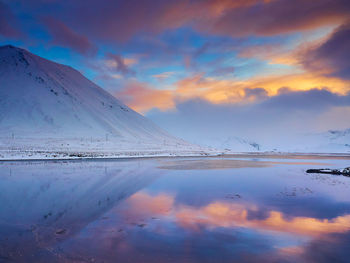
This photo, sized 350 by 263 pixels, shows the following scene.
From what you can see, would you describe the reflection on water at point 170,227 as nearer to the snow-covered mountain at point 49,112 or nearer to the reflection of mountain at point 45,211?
the reflection of mountain at point 45,211

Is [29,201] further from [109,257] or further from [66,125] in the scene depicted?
[66,125]

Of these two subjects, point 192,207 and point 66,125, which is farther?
point 66,125

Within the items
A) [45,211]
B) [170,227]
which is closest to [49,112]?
[45,211]

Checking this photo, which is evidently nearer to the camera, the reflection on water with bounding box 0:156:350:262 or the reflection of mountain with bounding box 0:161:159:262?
the reflection on water with bounding box 0:156:350:262

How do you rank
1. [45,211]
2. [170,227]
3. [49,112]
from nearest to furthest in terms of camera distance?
1. [170,227]
2. [45,211]
3. [49,112]

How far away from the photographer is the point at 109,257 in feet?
21.6

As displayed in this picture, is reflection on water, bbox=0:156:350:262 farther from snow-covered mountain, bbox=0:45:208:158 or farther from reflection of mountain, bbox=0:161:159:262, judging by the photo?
snow-covered mountain, bbox=0:45:208:158

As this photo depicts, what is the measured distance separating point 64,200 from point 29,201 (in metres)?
1.77

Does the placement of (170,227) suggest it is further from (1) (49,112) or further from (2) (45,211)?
(1) (49,112)

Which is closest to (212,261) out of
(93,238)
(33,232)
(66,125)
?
(93,238)

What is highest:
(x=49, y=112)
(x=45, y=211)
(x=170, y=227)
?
(x=49, y=112)

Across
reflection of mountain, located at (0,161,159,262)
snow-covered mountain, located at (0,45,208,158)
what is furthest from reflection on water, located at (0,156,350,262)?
snow-covered mountain, located at (0,45,208,158)

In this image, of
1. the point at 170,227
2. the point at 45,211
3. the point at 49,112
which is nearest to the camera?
the point at 170,227

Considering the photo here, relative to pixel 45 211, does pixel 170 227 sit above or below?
below
